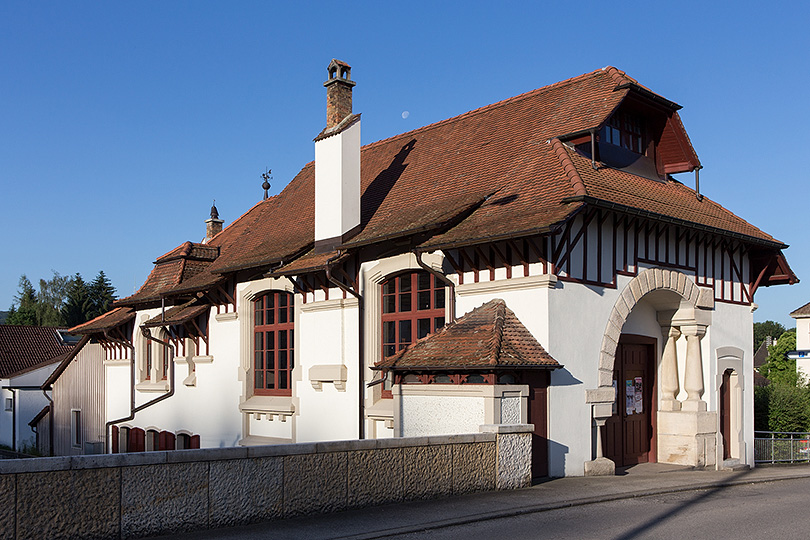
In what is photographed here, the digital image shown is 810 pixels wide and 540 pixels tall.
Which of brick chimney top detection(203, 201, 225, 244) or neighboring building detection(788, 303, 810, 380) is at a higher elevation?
brick chimney top detection(203, 201, 225, 244)

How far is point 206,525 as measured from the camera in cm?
871

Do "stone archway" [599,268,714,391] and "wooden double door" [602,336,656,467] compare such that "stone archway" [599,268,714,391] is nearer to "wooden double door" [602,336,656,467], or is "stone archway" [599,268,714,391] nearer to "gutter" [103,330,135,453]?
"wooden double door" [602,336,656,467]

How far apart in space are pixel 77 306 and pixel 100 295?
2.96 m

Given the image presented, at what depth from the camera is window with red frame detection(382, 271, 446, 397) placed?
16.0 m

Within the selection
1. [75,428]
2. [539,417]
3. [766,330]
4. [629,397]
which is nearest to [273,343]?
[629,397]

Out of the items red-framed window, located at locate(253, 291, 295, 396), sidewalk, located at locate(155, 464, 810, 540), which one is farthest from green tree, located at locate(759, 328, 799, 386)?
sidewalk, located at locate(155, 464, 810, 540)

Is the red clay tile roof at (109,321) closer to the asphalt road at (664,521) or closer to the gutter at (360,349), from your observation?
the gutter at (360,349)

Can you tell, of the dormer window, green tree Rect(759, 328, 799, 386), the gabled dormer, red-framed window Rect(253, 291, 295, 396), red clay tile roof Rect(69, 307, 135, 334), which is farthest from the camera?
green tree Rect(759, 328, 799, 386)

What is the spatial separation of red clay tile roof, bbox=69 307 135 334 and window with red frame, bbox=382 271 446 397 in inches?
486

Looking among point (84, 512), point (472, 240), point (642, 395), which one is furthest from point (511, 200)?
point (84, 512)

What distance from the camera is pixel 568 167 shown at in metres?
14.7

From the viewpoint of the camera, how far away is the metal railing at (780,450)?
796 inches

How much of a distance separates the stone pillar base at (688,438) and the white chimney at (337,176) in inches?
303

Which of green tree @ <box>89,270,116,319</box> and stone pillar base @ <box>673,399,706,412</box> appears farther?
green tree @ <box>89,270,116,319</box>
